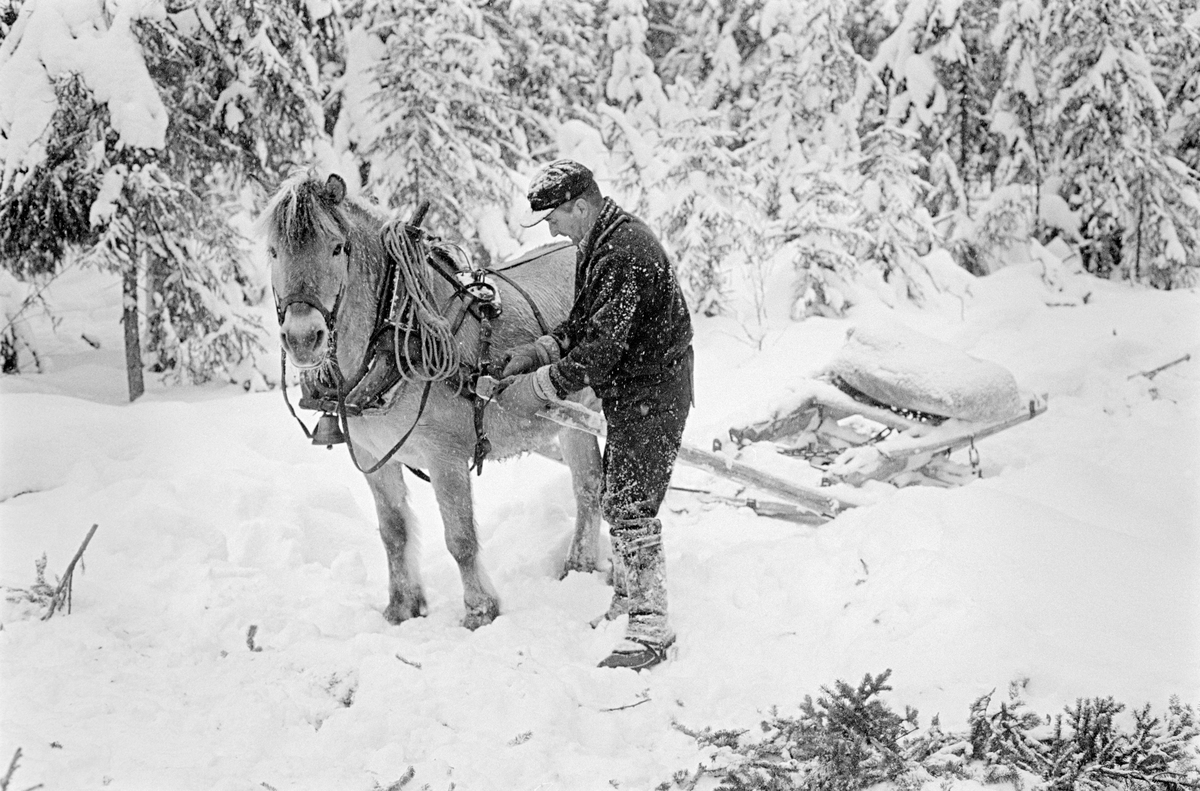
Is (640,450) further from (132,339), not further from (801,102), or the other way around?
(801,102)

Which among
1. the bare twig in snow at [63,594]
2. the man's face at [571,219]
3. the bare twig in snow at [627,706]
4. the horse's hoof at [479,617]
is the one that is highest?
the man's face at [571,219]

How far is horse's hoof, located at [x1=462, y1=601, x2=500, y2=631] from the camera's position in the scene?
4336mm

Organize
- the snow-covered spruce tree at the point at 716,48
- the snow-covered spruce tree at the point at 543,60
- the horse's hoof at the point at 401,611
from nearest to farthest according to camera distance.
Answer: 1. the horse's hoof at the point at 401,611
2. the snow-covered spruce tree at the point at 543,60
3. the snow-covered spruce tree at the point at 716,48

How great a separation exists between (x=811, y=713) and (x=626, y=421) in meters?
1.62

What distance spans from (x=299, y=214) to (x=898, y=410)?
527 cm

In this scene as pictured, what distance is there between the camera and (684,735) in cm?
321

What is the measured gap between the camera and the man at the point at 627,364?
376 centimetres

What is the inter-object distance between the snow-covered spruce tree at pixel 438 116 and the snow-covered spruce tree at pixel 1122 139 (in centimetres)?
1044

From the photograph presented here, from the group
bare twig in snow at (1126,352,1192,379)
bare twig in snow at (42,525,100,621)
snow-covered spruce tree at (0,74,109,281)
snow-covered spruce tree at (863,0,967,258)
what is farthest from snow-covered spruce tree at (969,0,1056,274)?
bare twig in snow at (42,525,100,621)

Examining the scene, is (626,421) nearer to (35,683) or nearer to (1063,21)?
(35,683)

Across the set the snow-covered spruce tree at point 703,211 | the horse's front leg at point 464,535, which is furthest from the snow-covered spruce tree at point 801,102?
the horse's front leg at point 464,535

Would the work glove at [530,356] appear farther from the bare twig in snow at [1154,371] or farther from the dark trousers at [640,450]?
the bare twig in snow at [1154,371]

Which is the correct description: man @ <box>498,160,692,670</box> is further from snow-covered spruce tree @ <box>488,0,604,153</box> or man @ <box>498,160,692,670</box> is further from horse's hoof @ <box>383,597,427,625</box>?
snow-covered spruce tree @ <box>488,0,604,153</box>

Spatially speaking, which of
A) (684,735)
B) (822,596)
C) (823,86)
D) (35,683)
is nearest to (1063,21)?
(823,86)
